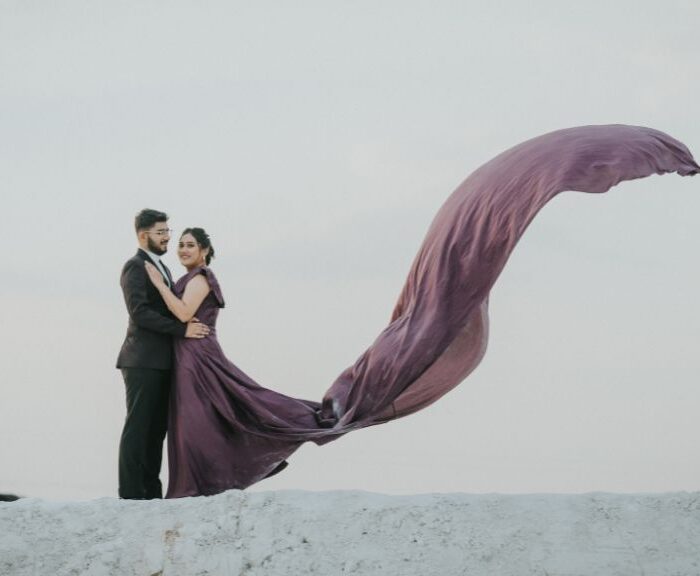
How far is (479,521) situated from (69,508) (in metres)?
2.14

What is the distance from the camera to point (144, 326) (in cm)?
809

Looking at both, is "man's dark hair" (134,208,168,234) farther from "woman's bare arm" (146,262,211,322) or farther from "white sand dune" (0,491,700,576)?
"white sand dune" (0,491,700,576)

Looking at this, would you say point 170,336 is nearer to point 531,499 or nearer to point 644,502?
point 531,499

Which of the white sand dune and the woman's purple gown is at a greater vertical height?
the woman's purple gown

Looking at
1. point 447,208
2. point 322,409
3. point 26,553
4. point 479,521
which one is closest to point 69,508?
point 26,553

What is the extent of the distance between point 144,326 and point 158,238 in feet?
1.78

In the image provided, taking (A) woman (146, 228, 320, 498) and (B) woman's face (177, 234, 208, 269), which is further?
(B) woman's face (177, 234, 208, 269)

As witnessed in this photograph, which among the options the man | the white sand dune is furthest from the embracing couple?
the white sand dune

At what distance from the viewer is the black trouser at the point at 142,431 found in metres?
8.05

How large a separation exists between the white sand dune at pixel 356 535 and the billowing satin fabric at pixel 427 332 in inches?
24.2

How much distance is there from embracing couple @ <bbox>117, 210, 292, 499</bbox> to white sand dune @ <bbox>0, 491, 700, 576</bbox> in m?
0.51

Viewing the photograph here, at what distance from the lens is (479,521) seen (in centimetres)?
745

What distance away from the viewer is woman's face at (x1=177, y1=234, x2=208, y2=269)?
8.30 metres

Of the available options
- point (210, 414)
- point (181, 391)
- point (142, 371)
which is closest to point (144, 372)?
point (142, 371)
